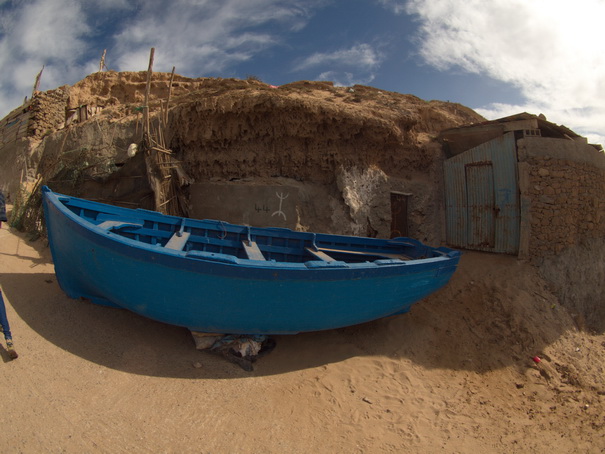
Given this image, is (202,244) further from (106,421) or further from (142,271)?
(106,421)

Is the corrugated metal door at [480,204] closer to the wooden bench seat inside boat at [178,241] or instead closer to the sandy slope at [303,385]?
the sandy slope at [303,385]

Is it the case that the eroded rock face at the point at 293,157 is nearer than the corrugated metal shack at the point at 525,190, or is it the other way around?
the corrugated metal shack at the point at 525,190

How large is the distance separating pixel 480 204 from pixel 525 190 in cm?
84

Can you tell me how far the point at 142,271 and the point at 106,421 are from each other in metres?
1.30

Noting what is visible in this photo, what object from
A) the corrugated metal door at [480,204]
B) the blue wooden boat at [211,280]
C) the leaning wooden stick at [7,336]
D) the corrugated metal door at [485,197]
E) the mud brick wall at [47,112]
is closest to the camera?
the leaning wooden stick at [7,336]

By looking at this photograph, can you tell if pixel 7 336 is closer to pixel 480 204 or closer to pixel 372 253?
pixel 372 253

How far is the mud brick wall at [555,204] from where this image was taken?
5.84 m

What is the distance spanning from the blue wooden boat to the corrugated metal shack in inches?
97.2

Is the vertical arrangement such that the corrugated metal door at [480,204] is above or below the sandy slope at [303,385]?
above

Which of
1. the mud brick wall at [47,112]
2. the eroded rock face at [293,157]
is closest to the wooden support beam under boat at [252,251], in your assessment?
the eroded rock face at [293,157]

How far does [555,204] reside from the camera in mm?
5840

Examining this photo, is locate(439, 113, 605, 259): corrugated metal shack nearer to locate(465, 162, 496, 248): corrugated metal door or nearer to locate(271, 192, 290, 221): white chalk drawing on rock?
locate(465, 162, 496, 248): corrugated metal door

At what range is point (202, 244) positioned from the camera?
494 cm

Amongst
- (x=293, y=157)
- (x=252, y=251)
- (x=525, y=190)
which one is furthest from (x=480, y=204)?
(x=252, y=251)
